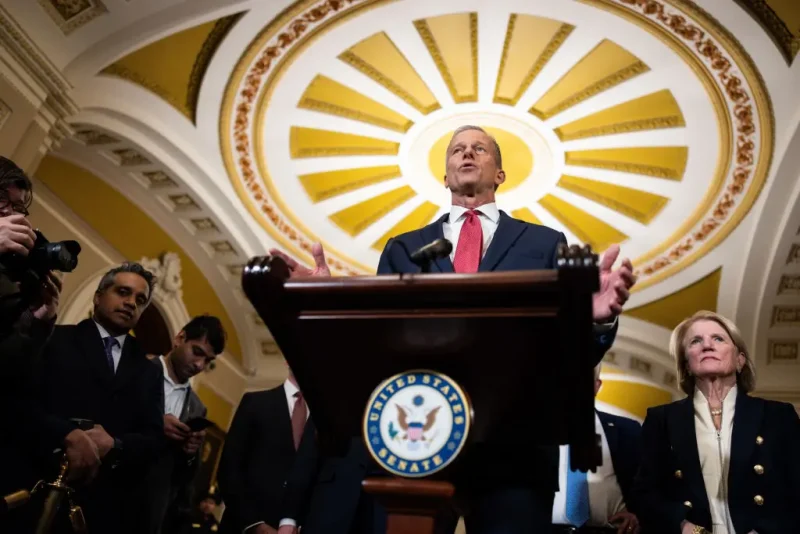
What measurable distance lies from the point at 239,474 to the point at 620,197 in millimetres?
5668

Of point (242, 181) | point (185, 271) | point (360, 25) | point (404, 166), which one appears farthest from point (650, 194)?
point (185, 271)

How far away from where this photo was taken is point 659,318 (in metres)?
8.52

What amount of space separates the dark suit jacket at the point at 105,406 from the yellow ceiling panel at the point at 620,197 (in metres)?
5.73

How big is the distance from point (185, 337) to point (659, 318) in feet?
21.1

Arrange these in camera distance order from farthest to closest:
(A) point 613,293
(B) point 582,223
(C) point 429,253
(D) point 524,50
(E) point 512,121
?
(B) point 582,223 < (E) point 512,121 < (D) point 524,50 < (A) point 613,293 < (C) point 429,253

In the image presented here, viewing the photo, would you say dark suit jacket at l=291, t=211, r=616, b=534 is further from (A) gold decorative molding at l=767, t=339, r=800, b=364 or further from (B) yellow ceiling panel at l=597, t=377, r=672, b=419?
(B) yellow ceiling panel at l=597, t=377, r=672, b=419

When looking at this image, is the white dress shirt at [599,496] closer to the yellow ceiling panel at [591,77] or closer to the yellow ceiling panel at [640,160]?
the yellow ceiling panel at [591,77]

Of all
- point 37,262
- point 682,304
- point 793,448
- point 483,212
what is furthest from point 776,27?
point 37,262

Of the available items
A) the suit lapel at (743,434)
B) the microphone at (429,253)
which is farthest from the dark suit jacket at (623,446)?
the microphone at (429,253)

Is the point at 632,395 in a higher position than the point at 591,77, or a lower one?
lower

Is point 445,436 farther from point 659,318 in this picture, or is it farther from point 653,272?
point 659,318

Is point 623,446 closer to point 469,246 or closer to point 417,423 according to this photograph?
point 469,246

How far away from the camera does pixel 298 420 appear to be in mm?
2836

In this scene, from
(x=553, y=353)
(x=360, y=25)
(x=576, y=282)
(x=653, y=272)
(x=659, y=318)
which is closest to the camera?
(x=576, y=282)
